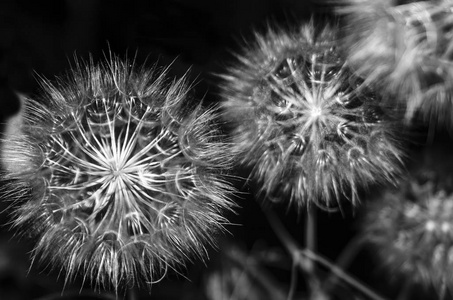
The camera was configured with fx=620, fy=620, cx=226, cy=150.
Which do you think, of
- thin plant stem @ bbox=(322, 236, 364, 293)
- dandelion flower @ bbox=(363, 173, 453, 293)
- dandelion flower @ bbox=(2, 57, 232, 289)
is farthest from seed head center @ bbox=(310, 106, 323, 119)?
thin plant stem @ bbox=(322, 236, 364, 293)

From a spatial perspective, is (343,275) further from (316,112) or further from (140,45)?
(140,45)

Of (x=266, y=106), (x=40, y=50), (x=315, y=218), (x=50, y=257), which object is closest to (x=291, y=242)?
(x=315, y=218)

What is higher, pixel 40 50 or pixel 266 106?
pixel 40 50

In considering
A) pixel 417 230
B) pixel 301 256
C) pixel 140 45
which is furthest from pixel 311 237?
pixel 140 45

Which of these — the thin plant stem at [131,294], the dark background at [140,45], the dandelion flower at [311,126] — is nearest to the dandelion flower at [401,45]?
the dandelion flower at [311,126]

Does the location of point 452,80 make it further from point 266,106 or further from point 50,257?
point 50,257

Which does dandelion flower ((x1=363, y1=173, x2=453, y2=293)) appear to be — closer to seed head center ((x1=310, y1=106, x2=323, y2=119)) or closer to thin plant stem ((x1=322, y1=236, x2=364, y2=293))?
thin plant stem ((x1=322, y1=236, x2=364, y2=293))

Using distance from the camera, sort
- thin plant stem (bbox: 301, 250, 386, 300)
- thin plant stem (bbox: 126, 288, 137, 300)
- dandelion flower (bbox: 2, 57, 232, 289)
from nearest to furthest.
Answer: dandelion flower (bbox: 2, 57, 232, 289), thin plant stem (bbox: 126, 288, 137, 300), thin plant stem (bbox: 301, 250, 386, 300)
